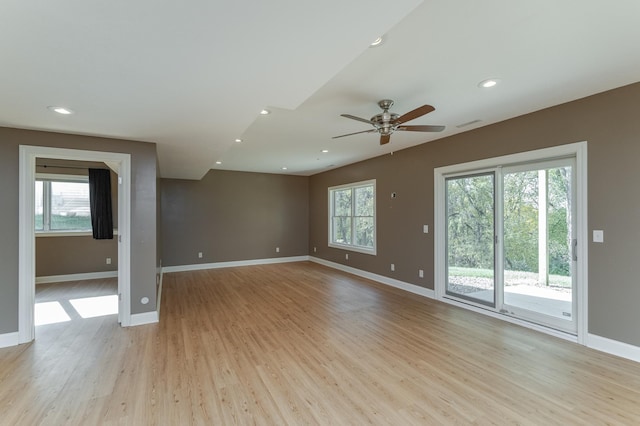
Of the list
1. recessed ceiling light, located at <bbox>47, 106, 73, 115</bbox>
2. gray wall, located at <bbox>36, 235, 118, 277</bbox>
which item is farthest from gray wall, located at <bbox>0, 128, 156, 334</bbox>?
gray wall, located at <bbox>36, 235, 118, 277</bbox>

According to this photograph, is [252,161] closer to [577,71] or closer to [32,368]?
[32,368]

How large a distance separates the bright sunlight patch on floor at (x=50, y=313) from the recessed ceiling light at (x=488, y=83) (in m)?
5.59

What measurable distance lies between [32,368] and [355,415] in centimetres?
291

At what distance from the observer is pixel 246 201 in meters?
7.87

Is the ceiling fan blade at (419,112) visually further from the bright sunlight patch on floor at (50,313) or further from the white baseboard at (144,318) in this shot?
the bright sunlight patch on floor at (50,313)

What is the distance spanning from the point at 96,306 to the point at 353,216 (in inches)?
203

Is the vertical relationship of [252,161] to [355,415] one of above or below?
above

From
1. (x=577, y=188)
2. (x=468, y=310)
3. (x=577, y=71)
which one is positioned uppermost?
(x=577, y=71)

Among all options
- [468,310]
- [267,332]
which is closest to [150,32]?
[267,332]

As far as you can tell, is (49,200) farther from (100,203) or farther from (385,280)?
(385,280)

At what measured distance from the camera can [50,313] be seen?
4000 mm

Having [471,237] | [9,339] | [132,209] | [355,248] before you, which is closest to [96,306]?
[9,339]

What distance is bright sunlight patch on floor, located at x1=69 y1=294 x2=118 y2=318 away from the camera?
404cm

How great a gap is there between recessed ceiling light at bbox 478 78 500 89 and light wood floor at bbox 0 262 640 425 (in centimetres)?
257
